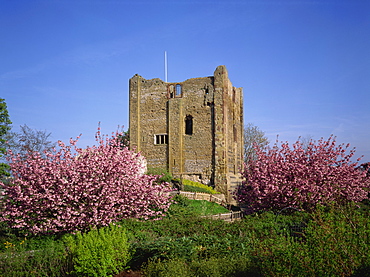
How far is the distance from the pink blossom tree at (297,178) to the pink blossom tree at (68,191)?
5.65 metres

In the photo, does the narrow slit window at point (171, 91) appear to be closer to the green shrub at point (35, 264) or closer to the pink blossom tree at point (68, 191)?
the pink blossom tree at point (68, 191)

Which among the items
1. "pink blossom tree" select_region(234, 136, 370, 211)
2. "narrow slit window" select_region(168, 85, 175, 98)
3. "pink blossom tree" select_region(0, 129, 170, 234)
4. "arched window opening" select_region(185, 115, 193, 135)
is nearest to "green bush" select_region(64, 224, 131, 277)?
"pink blossom tree" select_region(0, 129, 170, 234)

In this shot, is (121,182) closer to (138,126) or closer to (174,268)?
(174,268)

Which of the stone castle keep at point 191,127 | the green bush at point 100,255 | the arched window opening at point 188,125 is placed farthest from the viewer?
the arched window opening at point 188,125

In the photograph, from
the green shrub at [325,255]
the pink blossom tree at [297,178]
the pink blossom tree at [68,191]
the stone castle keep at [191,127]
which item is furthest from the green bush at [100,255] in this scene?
the stone castle keep at [191,127]

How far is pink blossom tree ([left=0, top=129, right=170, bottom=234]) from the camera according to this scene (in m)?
13.2

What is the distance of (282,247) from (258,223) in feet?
18.3

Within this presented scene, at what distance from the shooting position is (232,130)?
112 ft

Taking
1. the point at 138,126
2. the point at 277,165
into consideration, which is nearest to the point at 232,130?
the point at 138,126

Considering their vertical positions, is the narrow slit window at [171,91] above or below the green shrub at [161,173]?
above

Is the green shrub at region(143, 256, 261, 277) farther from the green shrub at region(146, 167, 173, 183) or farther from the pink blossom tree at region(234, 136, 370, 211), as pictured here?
the green shrub at region(146, 167, 173, 183)

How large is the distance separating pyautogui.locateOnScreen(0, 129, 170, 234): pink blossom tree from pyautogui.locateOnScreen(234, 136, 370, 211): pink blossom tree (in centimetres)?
565

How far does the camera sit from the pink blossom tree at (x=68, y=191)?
13242 mm

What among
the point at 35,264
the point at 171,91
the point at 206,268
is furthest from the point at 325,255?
the point at 171,91
